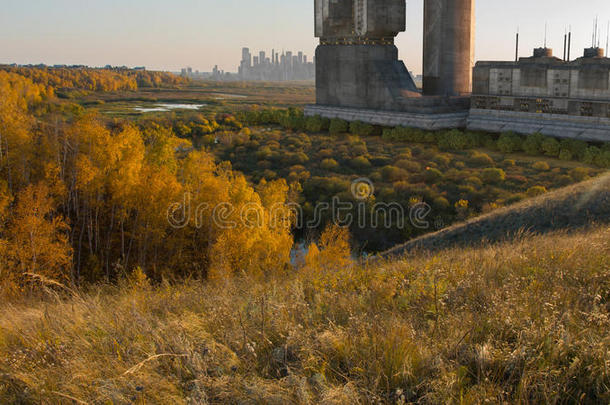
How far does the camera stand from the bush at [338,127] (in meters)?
40.9

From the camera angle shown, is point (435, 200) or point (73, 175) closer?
point (73, 175)

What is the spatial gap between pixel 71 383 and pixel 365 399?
7.69 ft

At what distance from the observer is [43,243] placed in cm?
1791

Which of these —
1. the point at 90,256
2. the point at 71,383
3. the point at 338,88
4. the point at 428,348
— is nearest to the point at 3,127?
the point at 90,256

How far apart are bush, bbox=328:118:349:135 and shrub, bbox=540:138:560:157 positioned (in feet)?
53.4

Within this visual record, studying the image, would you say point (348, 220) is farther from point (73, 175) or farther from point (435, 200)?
point (73, 175)

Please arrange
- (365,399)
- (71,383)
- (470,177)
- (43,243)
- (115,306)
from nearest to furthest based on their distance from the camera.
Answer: (365,399)
(71,383)
(115,306)
(43,243)
(470,177)

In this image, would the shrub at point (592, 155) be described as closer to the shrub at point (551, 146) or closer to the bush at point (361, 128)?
the shrub at point (551, 146)

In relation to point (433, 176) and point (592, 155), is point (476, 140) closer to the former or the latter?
point (433, 176)

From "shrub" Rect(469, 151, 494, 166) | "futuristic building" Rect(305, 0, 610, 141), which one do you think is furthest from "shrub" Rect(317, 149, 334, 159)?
"shrub" Rect(469, 151, 494, 166)

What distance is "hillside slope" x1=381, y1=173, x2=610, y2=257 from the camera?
13.1m

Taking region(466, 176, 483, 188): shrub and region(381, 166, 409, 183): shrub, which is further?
region(381, 166, 409, 183): shrub

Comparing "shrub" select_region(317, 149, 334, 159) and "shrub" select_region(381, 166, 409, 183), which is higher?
"shrub" select_region(317, 149, 334, 159)

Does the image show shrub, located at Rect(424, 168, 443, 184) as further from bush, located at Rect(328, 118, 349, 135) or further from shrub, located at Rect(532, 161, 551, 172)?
bush, located at Rect(328, 118, 349, 135)
